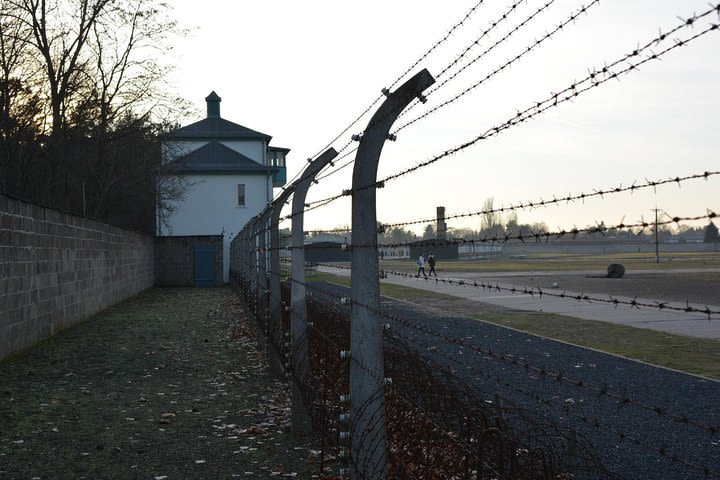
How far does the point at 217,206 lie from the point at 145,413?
40.1 meters

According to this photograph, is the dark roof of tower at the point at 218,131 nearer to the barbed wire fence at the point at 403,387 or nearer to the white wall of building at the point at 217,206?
the white wall of building at the point at 217,206

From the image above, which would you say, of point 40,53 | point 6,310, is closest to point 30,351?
point 6,310

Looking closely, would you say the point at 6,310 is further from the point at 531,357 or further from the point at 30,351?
the point at 531,357

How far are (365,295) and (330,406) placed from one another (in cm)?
411

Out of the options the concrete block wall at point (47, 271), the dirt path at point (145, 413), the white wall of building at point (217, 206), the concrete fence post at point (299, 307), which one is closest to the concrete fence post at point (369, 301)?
the dirt path at point (145, 413)

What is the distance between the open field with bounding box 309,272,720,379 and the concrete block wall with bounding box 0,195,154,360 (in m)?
9.07

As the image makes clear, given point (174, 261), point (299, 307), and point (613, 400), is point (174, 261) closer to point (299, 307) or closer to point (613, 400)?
point (613, 400)

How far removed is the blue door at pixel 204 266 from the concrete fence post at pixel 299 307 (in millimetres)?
34733

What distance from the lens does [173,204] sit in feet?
157

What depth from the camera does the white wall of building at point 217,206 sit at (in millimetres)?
47594

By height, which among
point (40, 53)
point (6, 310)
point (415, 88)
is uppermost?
point (40, 53)

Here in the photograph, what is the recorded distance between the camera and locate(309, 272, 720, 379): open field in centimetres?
1252

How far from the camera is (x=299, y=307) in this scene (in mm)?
7586

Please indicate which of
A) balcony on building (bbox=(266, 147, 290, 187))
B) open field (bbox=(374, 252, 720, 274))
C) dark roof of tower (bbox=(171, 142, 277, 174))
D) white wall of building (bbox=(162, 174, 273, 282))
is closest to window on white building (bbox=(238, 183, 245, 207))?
white wall of building (bbox=(162, 174, 273, 282))
